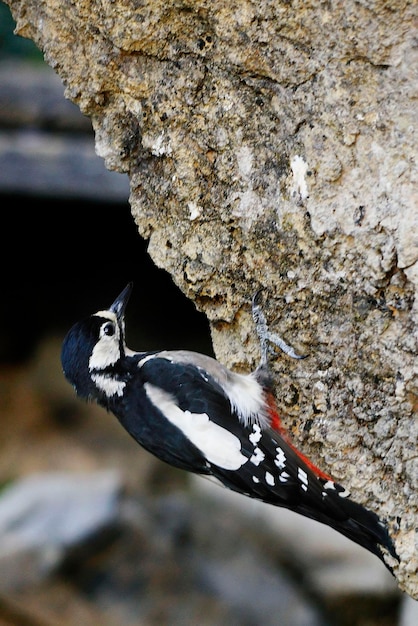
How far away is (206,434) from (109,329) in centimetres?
41

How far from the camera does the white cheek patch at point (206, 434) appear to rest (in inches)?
82.0

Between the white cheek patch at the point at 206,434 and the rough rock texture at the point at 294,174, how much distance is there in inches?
Answer: 6.3

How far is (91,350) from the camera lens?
7.39ft

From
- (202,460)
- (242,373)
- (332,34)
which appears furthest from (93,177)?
(332,34)

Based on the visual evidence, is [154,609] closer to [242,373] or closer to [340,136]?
[242,373]

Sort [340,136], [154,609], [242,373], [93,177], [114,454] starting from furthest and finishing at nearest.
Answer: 1. [114,454]
2. [154,609]
3. [93,177]
4. [242,373]
5. [340,136]

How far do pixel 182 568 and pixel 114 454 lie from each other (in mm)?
1684

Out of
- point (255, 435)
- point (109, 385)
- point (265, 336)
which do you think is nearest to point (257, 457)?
point (255, 435)

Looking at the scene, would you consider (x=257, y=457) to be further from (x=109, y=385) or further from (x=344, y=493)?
(x=109, y=385)

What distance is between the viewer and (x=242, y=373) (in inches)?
90.9

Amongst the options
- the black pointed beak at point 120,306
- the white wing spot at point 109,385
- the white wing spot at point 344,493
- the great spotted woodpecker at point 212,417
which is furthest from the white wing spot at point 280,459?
the black pointed beak at point 120,306

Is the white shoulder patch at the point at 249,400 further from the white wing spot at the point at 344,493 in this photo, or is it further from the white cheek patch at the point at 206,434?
the white wing spot at the point at 344,493

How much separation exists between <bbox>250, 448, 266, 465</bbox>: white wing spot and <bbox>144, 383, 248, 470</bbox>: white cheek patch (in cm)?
2

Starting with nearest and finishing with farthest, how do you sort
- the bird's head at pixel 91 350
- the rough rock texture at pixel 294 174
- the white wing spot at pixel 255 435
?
the rough rock texture at pixel 294 174, the white wing spot at pixel 255 435, the bird's head at pixel 91 350
